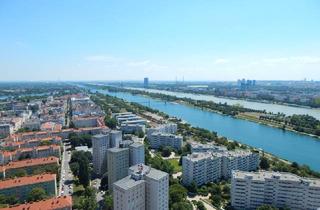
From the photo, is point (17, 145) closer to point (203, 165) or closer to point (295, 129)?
point (203, 165)

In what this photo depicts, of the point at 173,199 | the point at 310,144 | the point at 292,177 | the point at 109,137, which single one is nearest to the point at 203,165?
the point at 173,199

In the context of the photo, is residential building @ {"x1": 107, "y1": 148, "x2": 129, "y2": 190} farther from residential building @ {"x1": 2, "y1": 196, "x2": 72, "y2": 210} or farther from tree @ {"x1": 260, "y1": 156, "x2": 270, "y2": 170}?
tree @ {"x1": 260, "y1": 156, "x2": 270, "y2": 170}

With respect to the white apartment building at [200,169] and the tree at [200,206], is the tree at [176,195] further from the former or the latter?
the white apartment building at [200,169]

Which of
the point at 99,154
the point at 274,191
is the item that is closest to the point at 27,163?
the point at 99,154

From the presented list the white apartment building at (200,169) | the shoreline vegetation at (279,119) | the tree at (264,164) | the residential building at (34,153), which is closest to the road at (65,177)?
the residential building at (34,153)

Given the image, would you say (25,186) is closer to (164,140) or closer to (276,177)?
(164,140)
